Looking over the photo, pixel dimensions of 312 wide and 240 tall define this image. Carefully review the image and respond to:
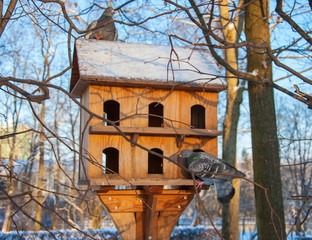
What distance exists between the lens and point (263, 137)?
15.3 ft

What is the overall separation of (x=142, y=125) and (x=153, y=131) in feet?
0.51

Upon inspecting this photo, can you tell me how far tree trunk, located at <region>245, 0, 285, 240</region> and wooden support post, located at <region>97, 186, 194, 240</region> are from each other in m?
1.02

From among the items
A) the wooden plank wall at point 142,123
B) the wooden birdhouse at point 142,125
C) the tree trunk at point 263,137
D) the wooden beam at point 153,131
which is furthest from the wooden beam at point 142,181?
the tree trunk at point 263,137

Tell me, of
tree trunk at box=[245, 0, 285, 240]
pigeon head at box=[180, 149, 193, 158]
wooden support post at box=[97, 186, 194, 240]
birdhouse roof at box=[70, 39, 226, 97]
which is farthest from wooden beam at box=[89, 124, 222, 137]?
tree trunk at box=[245, 0, 285, 240]

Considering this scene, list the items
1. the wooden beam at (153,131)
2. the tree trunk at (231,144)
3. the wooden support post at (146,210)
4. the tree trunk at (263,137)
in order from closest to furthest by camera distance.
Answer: the wooden beam at (153,131), the wooden support post at (146,210), the tree trunk at (263,137), the tree trunk at (231,144)

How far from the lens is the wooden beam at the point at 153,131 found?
3.50 m

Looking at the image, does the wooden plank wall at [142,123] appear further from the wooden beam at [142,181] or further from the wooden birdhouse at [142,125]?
the wooden beam at [142,181]

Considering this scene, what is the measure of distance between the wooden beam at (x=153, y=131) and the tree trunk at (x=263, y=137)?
3.16ft

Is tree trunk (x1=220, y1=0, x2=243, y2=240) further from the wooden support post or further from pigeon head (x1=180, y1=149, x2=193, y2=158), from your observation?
pigeon head (x1=180, y1=149, x2=193, y2=158)

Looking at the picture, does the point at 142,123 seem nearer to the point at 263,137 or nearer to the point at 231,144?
the point at 263,137

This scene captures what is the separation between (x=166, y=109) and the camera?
3.80 m

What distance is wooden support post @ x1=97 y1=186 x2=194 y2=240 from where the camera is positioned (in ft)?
12.6

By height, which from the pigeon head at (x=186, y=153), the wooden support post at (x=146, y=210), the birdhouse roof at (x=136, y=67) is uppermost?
the birdhouse roof at (x=136, y=67)

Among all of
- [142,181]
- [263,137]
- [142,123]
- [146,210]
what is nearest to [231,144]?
[263,137]
